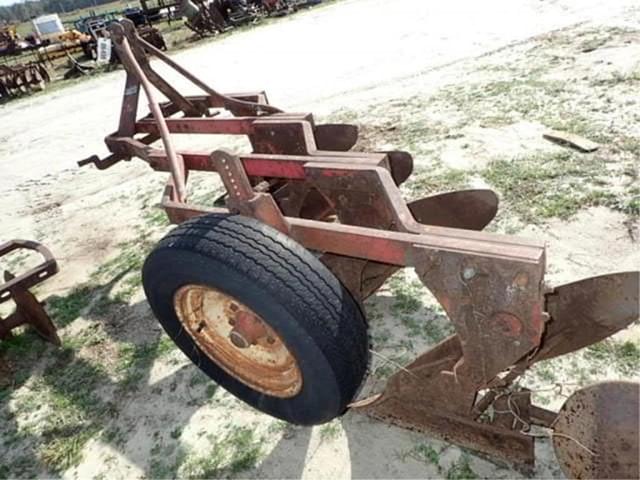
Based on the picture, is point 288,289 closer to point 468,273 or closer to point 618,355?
point 468,273

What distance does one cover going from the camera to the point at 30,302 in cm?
330

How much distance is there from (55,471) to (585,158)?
4.25 metres

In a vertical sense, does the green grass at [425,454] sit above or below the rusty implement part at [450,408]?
below

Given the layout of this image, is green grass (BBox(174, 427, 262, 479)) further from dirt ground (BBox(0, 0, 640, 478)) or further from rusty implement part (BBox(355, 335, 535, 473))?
rusty implement part (BBox(355, 335, 535, 473))

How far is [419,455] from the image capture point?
7.39 feet

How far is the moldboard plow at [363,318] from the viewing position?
5.71ft

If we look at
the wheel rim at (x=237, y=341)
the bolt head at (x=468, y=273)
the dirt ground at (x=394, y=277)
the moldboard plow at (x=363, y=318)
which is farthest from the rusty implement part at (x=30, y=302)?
the bolt head at (x=468, y=273)

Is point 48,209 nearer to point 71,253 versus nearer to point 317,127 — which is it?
point 71,253

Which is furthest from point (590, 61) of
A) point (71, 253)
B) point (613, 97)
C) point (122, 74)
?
point (122, 74)

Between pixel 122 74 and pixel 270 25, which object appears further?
pixel 270 25

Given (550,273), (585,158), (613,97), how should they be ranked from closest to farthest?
(550,273), (585,158), (613,97)

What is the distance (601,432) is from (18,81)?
632 inches

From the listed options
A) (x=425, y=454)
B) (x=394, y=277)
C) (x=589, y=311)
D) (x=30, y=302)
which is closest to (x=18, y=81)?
(x=30, y=302)

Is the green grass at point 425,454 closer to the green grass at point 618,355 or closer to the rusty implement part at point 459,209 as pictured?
the green grass at point 618,355
